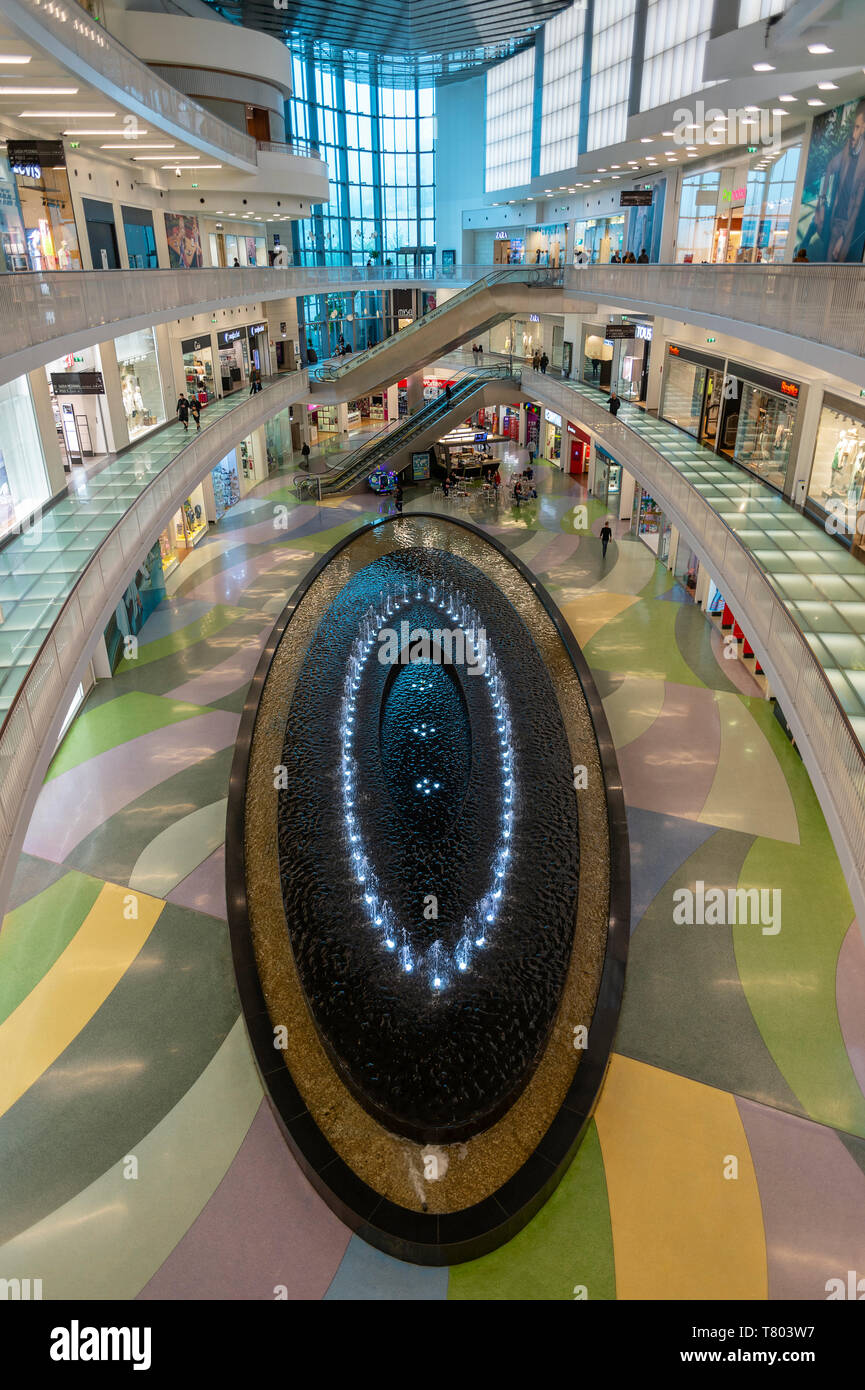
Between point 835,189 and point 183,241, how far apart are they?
57.4ft

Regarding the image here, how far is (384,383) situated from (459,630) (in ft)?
50.1

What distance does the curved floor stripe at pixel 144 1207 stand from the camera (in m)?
6.81

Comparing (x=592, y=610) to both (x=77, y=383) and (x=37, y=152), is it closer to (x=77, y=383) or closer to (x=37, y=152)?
(x=77, y=383)

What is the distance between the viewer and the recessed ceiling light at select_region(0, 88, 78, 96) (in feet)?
35.9

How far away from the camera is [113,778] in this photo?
12.9 m

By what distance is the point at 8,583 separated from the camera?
10.8 meters

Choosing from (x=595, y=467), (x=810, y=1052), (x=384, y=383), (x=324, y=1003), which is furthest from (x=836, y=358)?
(x=384, y=383)

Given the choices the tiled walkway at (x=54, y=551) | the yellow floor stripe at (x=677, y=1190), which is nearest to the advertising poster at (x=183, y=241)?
the tiled walkway at (x=54, y=551)

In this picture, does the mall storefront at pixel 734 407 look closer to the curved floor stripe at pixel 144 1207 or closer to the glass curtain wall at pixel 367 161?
the curved floor stripe at pixel 144 1207

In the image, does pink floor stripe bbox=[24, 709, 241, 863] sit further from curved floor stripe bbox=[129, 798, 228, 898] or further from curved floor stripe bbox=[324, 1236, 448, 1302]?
curved floor stripe bbox=[324, 1236, 448, 1302]

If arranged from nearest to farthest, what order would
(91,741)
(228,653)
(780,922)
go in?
(780,922) < (91,741) < (228,653)

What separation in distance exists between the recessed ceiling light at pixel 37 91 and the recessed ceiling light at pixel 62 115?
1460mm

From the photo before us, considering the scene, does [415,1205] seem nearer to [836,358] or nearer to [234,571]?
[836,358]

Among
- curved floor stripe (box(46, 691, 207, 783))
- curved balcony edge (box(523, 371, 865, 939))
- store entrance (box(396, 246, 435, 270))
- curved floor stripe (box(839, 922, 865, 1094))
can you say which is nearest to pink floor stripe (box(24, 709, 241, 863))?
curved floor stripe (box(46, 691, 207, 783))
